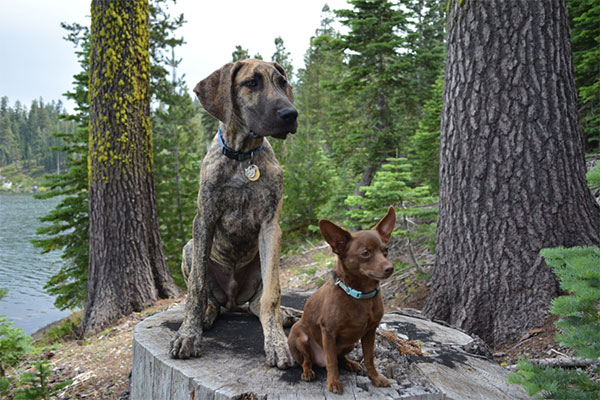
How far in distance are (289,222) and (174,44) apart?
668 centimetres

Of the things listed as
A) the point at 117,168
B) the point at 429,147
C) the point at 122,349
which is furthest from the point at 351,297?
the point at 429,147

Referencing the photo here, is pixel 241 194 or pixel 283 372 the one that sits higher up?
pixel 241 194

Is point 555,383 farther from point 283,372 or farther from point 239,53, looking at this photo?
point 239,53

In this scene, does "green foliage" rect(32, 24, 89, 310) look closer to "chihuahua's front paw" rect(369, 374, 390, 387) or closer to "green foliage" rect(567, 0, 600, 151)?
"chihuahua's front paw" rect(369, 374, 390, 387)

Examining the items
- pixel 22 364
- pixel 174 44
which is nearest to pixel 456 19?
pixel 22 364

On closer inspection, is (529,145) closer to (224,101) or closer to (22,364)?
(224,101)

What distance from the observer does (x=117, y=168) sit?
24.5ft

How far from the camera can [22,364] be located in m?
6.70

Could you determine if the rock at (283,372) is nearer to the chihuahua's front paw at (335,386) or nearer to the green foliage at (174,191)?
the chihuahua's front paw at (335,386)

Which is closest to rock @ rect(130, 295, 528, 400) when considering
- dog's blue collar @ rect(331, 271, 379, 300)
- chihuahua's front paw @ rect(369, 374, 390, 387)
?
chihuahua's front paw @ rect(369, 374, 390, 387)

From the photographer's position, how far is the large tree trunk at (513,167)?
4129 mm

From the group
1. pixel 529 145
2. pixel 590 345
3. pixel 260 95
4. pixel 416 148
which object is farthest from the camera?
pixel 416 148

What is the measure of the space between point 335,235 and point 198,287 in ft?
4.59

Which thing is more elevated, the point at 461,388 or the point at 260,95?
the point at 260,95
